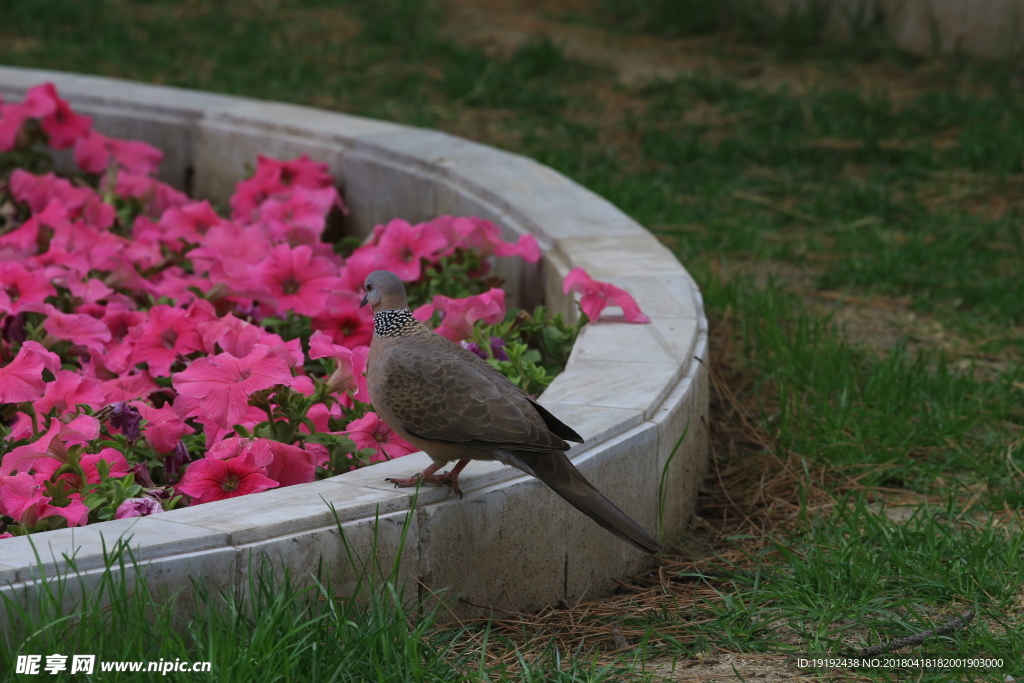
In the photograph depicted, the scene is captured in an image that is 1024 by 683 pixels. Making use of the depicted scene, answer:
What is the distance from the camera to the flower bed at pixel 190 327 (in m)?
2.64

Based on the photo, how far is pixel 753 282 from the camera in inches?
193

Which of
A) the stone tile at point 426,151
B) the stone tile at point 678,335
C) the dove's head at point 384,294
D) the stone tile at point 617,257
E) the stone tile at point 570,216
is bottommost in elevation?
the stone tile at point 678,335

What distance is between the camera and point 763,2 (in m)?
9.24

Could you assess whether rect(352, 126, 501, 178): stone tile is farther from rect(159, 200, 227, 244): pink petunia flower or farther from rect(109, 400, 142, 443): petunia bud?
rect(109, 400, 142, 443): petunia bud

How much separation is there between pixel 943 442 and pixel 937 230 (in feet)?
7.72

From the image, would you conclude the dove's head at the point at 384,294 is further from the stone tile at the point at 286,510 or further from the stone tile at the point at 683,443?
the stone tile at the point at 683,443

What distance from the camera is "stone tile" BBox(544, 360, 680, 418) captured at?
9.60 feet

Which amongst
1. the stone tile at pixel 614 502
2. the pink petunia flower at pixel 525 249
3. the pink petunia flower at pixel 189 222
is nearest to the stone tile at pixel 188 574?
the stone tile at pixel 614 502

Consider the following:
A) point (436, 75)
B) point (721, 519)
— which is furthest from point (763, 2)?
point (721, 519)

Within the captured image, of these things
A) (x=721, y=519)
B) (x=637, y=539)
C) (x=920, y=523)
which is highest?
(x=637, y=539)

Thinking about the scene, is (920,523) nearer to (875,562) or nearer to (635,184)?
→ (875,562)

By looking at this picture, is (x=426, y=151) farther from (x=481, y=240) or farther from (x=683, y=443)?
(x=683, y=443)

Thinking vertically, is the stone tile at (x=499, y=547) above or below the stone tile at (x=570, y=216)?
below

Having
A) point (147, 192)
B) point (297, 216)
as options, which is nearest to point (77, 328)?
point (297, 216)
